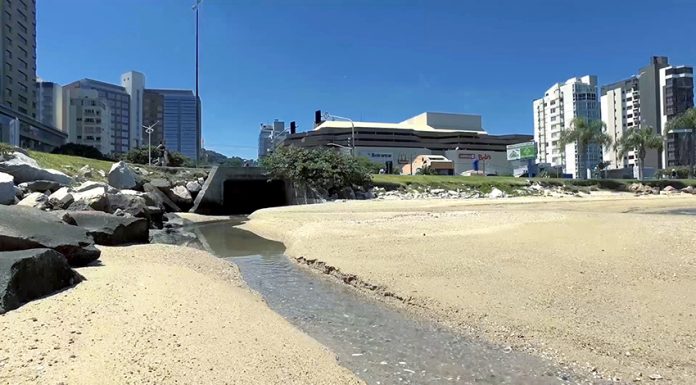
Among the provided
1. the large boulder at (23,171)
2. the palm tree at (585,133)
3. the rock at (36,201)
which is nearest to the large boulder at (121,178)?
the large boulder at (23,171)

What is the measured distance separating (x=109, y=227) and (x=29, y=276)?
965 cm

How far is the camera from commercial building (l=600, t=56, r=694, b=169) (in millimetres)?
149125

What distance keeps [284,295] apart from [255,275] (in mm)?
3216

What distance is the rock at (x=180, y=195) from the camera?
4681 cm

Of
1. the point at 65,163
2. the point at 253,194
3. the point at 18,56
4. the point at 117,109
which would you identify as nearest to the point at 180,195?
the point at 65,163

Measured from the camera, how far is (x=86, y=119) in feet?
517

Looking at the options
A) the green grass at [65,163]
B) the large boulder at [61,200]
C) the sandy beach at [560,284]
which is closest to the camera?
the sandy beach at [560,284]

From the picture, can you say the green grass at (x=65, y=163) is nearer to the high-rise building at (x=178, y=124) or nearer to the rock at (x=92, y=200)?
the rock at (x=92, y=200)

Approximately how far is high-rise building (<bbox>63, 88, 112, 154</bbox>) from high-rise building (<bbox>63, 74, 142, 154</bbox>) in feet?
57.2

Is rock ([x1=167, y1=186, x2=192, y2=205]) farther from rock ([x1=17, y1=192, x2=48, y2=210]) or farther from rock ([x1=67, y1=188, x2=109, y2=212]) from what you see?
rock ([x1=17, y1=192, x2=48, y2=210])

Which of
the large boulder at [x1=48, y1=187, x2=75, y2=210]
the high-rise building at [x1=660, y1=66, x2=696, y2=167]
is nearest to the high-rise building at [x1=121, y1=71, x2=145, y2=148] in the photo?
the large boulder at [x1=48, y1=187, x2=75, y2=210]

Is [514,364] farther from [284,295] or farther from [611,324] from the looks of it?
[284,295]

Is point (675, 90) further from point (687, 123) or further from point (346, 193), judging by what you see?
point (346, 193)

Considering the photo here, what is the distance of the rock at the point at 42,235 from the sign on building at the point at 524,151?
4369 inches
